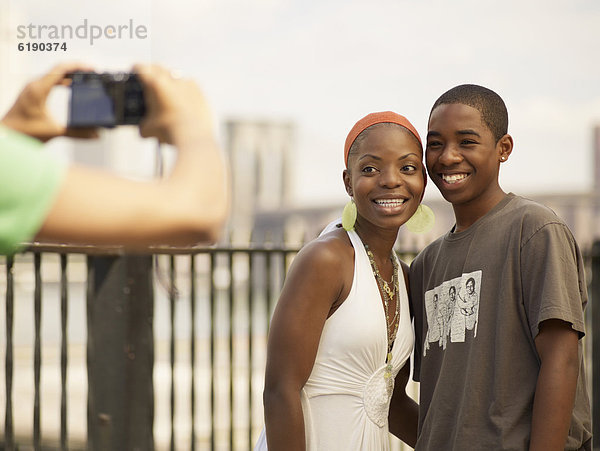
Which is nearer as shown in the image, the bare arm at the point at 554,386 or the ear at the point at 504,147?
the bare arm at the point at 554,386

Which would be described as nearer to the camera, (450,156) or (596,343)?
(450,156)

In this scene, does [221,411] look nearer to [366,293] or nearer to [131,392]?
[131,392]

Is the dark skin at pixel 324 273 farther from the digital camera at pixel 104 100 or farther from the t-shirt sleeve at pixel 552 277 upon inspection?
the digital camera at pixel 104 100

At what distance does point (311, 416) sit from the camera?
88.7 inches

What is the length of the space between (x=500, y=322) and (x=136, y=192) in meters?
1.34

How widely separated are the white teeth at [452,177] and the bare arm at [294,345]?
1.38 feet

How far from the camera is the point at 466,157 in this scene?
222 centimetres

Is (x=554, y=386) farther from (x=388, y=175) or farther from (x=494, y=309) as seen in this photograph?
(x=388, y=175)

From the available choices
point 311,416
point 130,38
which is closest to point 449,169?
point 311,416

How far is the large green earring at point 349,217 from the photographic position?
94.3 inches

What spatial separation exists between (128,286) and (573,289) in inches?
110

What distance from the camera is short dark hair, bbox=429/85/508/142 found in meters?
Answer: 2.24

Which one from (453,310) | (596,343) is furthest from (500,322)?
(596,343)

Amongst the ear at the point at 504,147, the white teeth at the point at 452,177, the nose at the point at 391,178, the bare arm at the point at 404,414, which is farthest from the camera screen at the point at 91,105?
the bare arm at the point at 404,414
